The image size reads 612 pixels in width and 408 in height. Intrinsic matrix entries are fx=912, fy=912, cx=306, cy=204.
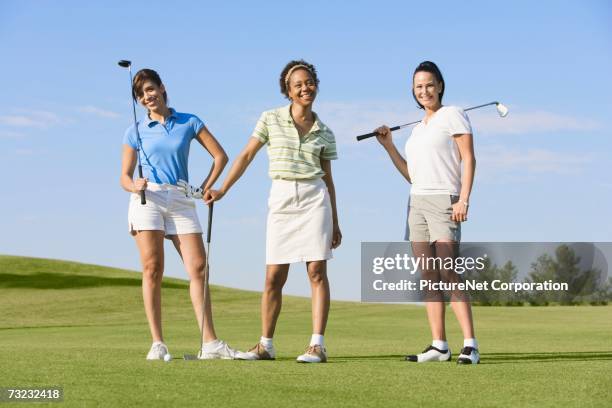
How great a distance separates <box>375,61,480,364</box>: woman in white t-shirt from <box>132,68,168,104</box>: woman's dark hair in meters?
2.03

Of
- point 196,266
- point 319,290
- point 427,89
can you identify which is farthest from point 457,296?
point 196,266

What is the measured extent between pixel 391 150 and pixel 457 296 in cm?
129

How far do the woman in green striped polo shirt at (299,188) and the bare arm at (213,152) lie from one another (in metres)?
0.16

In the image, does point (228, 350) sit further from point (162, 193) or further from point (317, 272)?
point (162, 193)

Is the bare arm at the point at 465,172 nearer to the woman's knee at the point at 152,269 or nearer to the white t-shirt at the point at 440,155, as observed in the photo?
the white t-shirt at the point at 440,155

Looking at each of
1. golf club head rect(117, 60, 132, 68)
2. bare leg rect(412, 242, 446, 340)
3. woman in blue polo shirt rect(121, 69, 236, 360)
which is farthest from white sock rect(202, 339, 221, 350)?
golf club head rect(117, 60, 132, 68)

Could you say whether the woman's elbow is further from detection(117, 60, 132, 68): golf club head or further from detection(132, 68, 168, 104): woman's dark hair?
detection(117, 60, 132, 68): golf club head

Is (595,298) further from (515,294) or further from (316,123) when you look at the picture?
(316,123)

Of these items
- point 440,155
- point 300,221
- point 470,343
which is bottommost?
point 470,343

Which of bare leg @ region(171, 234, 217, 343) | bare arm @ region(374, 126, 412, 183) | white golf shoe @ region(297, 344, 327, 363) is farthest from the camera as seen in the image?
bare arm @ region(374, 126, 412, 183)

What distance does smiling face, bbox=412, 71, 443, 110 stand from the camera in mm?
7125

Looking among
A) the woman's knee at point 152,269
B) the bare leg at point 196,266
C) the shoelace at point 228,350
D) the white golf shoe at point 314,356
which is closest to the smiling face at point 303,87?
the bare leg at point 196,266

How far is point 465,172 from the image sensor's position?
22.5 feet

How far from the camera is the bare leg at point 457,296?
6.93 metres
